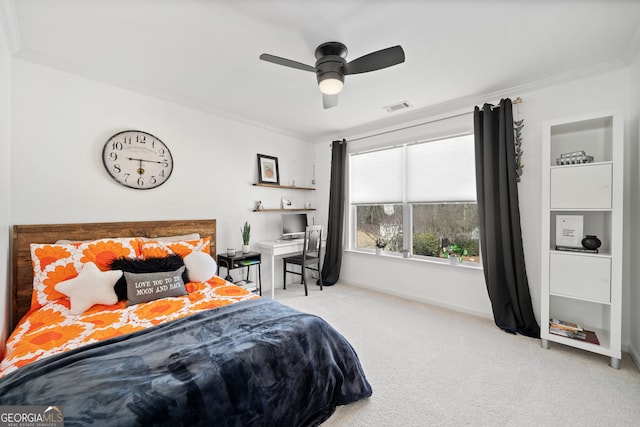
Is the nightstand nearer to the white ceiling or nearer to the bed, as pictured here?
the bed

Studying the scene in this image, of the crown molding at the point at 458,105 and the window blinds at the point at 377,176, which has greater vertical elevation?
the crown molding at the point at 458,105

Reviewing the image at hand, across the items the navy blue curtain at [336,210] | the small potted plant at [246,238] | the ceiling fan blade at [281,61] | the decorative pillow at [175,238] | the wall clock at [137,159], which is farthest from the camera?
the navy blue curtain at [336,210]

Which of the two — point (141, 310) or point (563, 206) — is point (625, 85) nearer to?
point (563, 206)

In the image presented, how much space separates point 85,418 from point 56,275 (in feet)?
5.35

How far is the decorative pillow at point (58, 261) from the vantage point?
2021 millimetres

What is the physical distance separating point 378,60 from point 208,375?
6.86 feet

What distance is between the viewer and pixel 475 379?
1.97 meters

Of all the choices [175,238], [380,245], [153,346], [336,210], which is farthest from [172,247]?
[380,245]

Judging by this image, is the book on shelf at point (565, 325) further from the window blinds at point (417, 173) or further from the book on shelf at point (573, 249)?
the window blinds at point (417, 173)

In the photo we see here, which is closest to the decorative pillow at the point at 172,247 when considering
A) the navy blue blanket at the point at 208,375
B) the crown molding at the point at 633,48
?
the navy blue blanket at the point at 208,375

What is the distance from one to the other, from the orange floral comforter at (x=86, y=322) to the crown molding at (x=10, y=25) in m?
1.95

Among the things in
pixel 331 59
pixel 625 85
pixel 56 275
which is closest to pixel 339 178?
pixel 331 59

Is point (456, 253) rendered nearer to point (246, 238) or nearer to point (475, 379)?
→ point (475, 379)

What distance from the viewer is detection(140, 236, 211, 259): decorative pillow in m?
2.53
